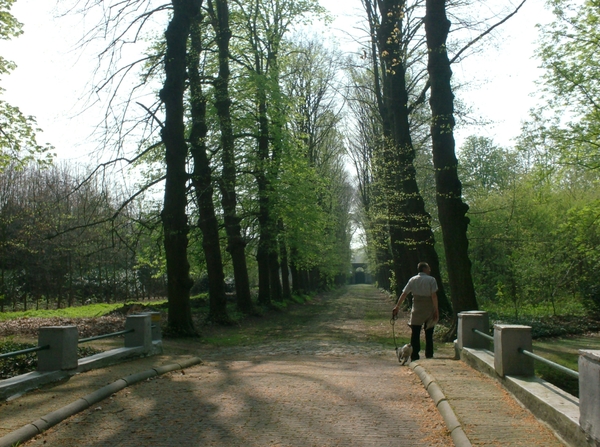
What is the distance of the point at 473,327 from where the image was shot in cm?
1078

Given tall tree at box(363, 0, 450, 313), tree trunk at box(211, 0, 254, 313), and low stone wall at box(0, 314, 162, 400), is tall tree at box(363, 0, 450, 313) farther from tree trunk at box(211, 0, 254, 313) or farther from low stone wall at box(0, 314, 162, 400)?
low stone wall at box(0, 314, 162, 400)

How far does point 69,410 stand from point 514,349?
19.0 feet

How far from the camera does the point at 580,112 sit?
20.9m

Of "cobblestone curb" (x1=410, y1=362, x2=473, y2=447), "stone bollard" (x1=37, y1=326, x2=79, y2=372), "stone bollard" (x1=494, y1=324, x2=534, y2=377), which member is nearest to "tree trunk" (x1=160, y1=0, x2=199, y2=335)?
"stone bollard" (x1=37, y1=326, x2=79, y2=372)

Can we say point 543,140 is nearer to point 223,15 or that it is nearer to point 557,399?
point 223,15

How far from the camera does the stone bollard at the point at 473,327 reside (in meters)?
10.7

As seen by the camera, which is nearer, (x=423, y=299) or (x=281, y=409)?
(x=281, y=409)

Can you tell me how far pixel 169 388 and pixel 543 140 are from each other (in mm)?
17700

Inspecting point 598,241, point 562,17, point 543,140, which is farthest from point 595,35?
point 598,241

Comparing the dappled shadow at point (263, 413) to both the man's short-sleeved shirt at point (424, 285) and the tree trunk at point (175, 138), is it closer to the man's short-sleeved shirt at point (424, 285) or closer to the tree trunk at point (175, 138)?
the man's short-sleeved shirt at point (424, 285)

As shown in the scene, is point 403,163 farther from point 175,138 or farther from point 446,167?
point 175,138

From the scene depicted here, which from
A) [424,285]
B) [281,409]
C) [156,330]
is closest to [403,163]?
[424,285]

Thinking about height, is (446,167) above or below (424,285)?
above

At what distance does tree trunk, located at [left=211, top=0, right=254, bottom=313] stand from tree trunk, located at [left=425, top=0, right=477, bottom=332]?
23.7 feet
